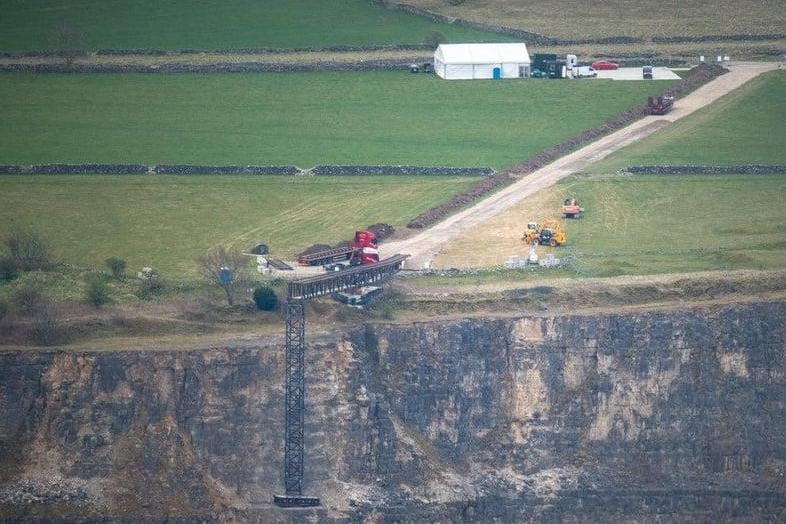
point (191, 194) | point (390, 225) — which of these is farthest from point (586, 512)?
point (191, 194)

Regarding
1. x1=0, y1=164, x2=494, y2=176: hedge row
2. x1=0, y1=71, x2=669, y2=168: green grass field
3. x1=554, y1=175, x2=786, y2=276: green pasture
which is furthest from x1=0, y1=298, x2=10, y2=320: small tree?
x1=554, y1=175, x2=786, y2=276: green pasture

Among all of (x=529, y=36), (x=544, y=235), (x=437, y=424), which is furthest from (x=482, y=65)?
(x=437, y=424)

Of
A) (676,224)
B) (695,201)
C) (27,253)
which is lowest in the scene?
(27,253)

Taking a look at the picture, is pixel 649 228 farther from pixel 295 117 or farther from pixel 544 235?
pixel 295 117

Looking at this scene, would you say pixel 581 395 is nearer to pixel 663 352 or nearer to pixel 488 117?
pixel 663 352

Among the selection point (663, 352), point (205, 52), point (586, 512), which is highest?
point (205, 52)

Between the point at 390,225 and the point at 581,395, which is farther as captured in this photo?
the point at 390,225

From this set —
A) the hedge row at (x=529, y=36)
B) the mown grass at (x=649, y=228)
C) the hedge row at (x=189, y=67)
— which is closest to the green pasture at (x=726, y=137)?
the mown grass at (x=649, y=228)
